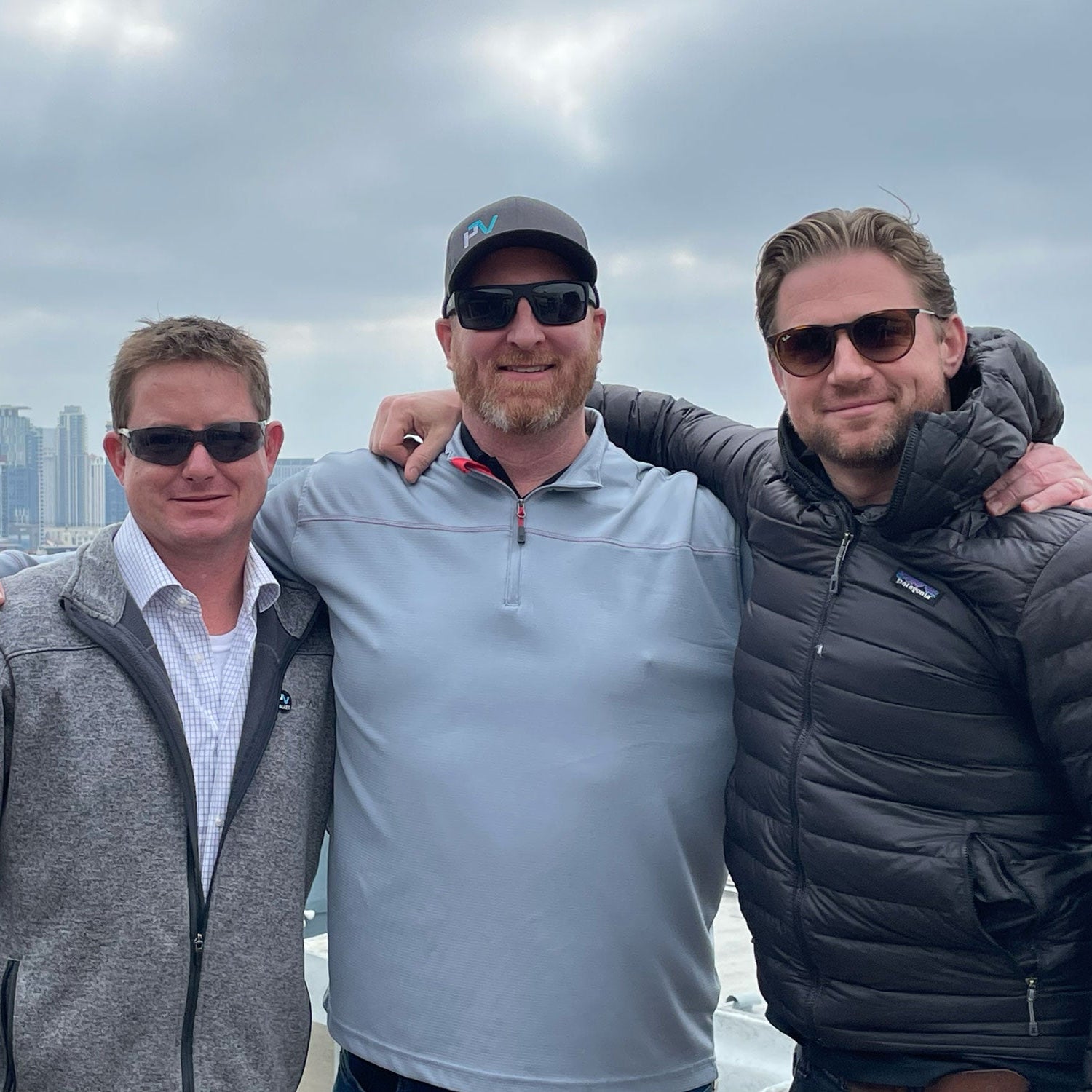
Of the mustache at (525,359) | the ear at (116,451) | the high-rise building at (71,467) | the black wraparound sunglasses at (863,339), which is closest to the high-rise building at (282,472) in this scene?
the ear at (116,451)

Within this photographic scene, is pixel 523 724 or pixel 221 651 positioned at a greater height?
pixel 221 651

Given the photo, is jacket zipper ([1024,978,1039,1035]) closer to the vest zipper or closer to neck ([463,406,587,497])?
the vest zipper

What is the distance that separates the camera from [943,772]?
2227 millimetres

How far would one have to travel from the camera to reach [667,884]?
2.67 meters

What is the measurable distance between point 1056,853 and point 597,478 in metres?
1.39

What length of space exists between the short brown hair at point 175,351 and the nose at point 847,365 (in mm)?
1419

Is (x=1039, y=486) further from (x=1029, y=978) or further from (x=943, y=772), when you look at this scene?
(x=1029, y=978)

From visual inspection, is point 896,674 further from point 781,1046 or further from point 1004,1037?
point 781,1046

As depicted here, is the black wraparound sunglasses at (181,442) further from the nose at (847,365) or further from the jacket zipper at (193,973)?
the nose at (847,365)

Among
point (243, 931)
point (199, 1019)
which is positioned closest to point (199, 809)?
point (243, 931)

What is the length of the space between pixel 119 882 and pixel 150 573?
694 mm

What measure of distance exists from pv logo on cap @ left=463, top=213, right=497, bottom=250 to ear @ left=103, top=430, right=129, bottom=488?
3.31ft

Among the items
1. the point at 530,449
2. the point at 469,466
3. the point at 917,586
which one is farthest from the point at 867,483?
the point at 469,466

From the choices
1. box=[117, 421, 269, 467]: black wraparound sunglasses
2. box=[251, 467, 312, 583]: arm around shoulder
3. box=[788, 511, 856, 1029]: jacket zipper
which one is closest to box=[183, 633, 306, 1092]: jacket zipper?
box=[251, 467, 312, 583]: arm around shoulder
